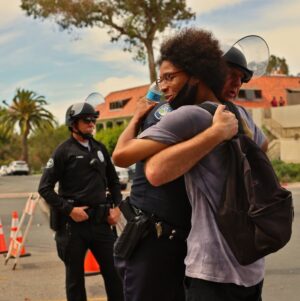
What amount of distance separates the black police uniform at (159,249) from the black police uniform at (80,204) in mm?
1788

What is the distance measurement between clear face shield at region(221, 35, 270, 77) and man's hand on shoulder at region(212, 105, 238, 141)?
549 mm

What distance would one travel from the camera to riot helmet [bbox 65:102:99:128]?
496cm

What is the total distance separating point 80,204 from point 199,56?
8.58 ft

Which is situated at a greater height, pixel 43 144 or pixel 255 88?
pixel 255 88

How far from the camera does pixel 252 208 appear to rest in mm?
2248

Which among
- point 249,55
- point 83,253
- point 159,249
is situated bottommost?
point 83,253

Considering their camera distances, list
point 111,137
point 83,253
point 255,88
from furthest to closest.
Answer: point 255,88, point 111,137, point 83,253

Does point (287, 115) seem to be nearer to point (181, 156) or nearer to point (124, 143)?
point (124, 143)

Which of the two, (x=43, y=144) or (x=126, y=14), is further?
(x=43, y=144)

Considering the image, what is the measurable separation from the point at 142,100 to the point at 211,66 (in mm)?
536

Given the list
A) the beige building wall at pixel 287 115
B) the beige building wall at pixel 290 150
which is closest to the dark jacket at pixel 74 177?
the beige building wall at pixel 290 150

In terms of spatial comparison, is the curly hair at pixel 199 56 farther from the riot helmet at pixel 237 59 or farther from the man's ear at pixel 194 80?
the riot helmet at pixel 237 59

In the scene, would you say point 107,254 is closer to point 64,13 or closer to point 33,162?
point 64,13

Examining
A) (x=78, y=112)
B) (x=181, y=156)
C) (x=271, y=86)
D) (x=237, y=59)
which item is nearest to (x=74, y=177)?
(x=78, y=112)
